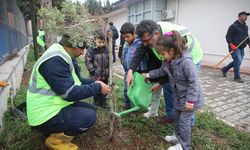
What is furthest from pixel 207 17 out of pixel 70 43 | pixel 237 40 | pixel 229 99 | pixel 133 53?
pixel 70 43

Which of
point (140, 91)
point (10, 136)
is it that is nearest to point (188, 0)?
point (140, 91)

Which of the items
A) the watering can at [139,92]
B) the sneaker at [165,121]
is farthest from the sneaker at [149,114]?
the watering can at [139,92]

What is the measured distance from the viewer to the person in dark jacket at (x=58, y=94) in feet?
7.32

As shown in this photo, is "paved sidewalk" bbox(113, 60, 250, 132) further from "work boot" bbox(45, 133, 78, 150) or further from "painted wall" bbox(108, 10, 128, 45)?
"painted wall" bbox(108, 10, 128, 45)

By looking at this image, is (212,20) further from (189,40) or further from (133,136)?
(133,136)

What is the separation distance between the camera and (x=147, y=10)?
42.7 ft

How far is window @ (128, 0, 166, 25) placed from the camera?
12.3 m

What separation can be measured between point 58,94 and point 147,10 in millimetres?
11455

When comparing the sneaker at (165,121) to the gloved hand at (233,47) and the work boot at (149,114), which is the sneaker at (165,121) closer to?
the work boot at (149,114)

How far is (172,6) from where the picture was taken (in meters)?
11.8

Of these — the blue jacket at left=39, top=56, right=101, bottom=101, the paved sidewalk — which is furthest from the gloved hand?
the blue jacket at left=39, top=56, right=101, bottom=101

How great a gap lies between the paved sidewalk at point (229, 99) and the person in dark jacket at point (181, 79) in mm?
1377

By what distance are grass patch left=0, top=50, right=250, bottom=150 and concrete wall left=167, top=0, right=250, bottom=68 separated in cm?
593

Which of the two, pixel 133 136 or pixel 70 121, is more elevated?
pixel 70 121
